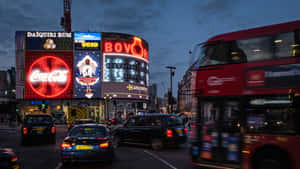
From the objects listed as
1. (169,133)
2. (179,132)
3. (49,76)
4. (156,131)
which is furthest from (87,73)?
(169,133)

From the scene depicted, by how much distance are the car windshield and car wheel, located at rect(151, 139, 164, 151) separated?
4.30 meters

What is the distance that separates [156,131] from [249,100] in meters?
6.76

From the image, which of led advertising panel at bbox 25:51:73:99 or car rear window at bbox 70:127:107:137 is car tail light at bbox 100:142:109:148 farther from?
led advertising panel at bbox 25:51:73:99

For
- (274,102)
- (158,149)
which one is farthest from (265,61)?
(158,149)

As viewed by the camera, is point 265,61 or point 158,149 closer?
point 265,61

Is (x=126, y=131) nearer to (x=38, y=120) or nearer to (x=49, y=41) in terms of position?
(x=38, y=120)

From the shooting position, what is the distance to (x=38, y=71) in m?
59.6

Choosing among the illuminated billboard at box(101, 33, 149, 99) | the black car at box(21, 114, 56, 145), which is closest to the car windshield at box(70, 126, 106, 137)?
the black car at box(21, 114, 56, 145)

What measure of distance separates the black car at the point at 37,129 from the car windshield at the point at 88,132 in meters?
7.69

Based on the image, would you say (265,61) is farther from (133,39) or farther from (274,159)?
(133,39)

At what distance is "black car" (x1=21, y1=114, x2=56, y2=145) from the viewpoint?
16.4m

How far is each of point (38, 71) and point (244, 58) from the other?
57905 millimetres

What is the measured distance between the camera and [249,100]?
7.77 metres

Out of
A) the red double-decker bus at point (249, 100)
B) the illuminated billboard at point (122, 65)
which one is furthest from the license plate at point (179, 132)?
the illuminated billboard at point (122, 65)
